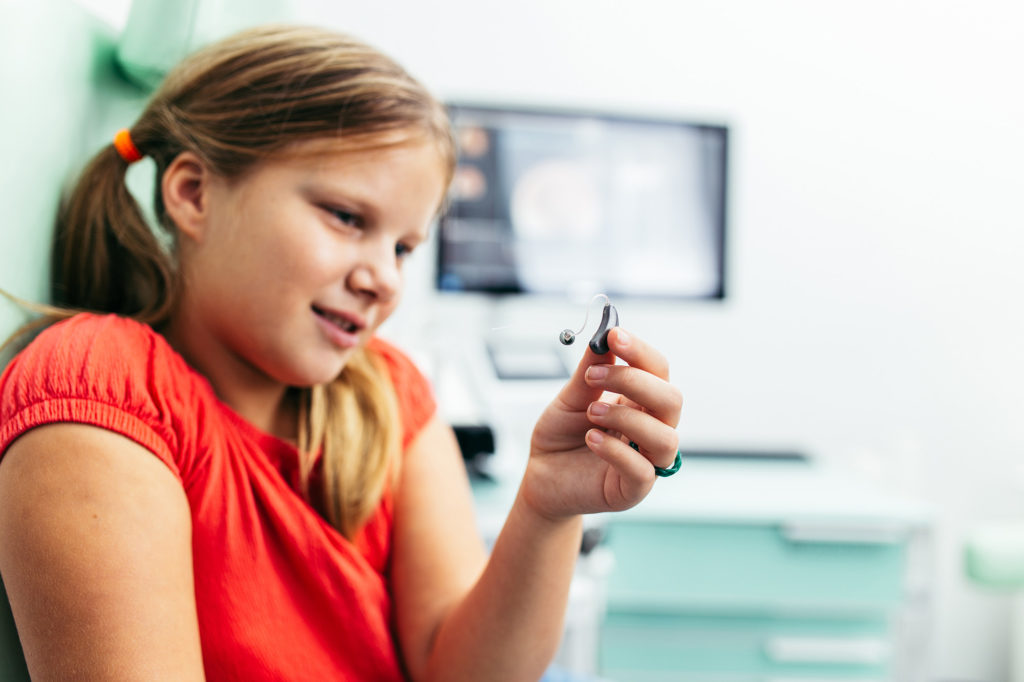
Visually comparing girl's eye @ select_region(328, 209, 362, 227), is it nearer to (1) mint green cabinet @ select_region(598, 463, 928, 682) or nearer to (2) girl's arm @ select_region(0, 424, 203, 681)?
(2) girl's arm @ select_region(0, 424, 203, 681)

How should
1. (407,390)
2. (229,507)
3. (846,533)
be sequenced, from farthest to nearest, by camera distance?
(846,533), (407,390), (229,507)

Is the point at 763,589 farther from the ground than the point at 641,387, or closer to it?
closer to it

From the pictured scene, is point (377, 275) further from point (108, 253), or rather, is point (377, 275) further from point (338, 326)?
point (108, 253)

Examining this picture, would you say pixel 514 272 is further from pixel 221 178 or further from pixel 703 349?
pixel 221 178

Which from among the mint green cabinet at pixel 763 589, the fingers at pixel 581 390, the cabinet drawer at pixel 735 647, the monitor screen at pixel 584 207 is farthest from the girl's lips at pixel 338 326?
the monitor screen at pixel 584 207

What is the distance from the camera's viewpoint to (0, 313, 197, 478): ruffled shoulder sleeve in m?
0.53

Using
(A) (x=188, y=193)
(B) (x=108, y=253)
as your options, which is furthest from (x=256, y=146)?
(B) (x=108, y=253)

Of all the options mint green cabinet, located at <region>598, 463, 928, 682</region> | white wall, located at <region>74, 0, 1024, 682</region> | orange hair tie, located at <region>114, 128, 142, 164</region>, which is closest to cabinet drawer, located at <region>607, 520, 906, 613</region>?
mint green cabinet, located at <region>598, 463, 928, 682</region>

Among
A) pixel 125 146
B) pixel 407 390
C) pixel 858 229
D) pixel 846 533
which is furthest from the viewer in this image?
pixel 858 229

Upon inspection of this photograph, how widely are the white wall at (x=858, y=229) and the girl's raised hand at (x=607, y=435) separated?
1238mm

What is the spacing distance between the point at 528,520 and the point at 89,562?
31 cm

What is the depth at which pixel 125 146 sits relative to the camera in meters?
0.73

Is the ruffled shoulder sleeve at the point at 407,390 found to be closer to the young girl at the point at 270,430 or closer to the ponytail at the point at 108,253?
the young girl at the point at 270,430

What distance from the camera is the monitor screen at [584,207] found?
5.53 feet
